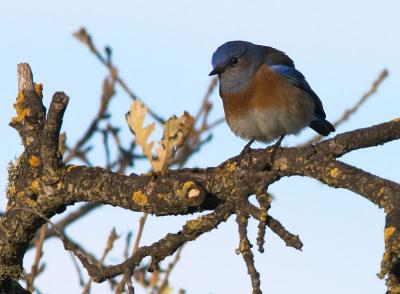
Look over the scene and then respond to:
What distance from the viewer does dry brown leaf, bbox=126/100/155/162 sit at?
12.5 ft

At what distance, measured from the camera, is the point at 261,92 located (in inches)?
276

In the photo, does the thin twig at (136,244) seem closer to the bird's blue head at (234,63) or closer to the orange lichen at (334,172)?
the orange lichen at (334,172)

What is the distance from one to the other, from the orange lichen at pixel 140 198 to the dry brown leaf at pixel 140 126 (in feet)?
1.58

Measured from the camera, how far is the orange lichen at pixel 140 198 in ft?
14.0

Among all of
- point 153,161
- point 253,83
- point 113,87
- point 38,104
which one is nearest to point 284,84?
point 253,83

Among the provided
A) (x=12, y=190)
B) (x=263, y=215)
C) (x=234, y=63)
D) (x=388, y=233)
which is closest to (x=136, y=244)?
(x=12, y=190)

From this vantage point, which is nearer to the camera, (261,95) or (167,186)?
Answer: (167,186)

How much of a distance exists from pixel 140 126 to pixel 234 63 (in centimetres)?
371

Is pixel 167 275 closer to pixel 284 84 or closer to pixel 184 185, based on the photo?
pixel 184 185

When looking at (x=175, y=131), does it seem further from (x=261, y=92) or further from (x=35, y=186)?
(x=261, y=92)

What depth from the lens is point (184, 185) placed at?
4043mm

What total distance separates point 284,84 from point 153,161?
3274 mm

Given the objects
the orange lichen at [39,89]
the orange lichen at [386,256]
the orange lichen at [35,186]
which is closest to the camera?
the orange lichen at [386,256]

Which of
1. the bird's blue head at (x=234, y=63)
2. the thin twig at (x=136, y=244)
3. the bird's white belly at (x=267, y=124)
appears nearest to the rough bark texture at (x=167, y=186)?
the thin twig at (x=136, y=244)
